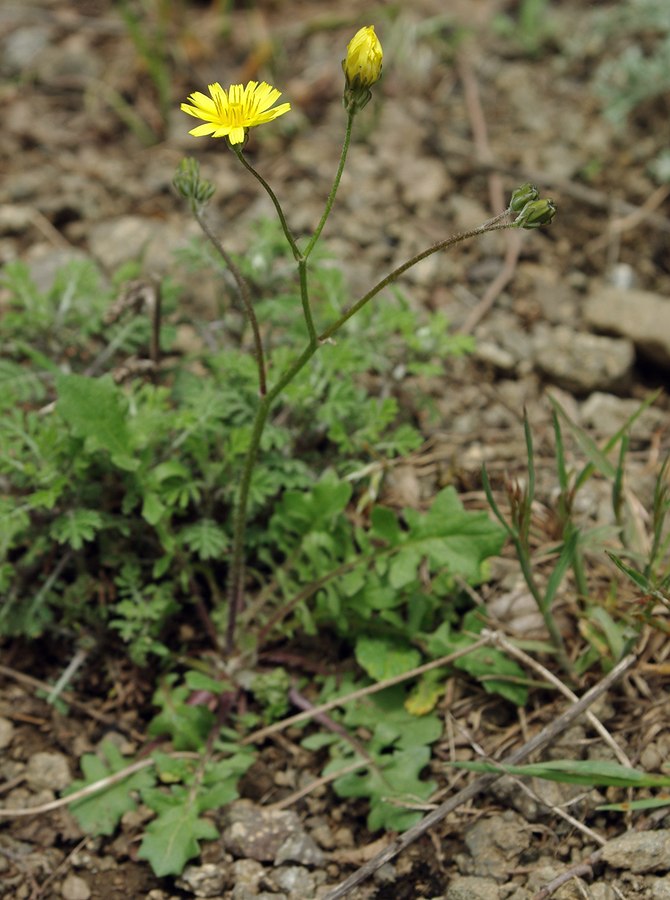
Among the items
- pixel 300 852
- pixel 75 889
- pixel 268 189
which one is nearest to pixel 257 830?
pixel 300 852

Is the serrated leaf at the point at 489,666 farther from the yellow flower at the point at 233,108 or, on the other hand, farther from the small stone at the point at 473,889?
the yellow flower at the point at 233,108

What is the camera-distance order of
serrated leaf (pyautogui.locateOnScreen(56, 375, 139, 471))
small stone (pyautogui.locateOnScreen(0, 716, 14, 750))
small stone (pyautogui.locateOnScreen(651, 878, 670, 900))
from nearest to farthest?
small stone (pyautogui.locateOnScreen(651, 878, 670, 900)) → serrated leaf (pyautogui.locateOnScreen(56, 375, 139, 471)) → small stone (pyautogui.locateOnScreen(0, 716, 14, 750))

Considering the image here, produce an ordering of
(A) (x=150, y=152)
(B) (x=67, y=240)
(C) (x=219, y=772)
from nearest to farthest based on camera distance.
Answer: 1. (C) (x=219, y=772)
2. (B) (x=67, y=240)
3. (A) (x=150, y=152)

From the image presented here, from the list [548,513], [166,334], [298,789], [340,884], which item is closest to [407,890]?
[340,884]

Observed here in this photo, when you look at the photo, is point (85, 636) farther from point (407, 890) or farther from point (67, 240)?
point (67, 240)

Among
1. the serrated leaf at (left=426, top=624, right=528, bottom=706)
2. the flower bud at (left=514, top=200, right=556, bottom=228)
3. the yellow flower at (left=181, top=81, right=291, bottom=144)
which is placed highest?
the yellow flower at (left=181, top=81, right=291, bottom=144)

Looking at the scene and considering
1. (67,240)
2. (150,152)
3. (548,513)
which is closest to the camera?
(548,513)

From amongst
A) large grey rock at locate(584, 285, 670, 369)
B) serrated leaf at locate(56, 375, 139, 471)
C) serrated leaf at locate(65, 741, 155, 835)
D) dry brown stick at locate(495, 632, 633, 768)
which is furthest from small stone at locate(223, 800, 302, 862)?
large grey rock at locate(584, 285, 670, 369)

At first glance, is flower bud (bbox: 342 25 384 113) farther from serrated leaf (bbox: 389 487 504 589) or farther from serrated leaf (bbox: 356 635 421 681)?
serrated leaf (bbox: 356 635 421 681)
